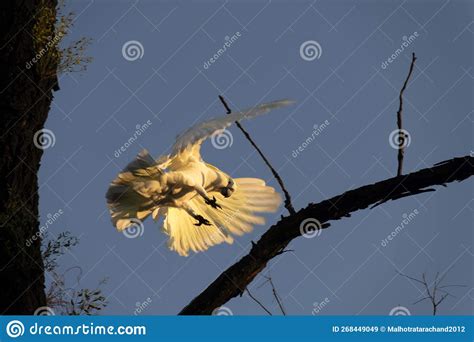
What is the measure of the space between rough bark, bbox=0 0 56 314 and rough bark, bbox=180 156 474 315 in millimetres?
1073

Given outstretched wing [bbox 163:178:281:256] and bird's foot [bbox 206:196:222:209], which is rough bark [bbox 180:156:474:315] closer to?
outstretched wing [bbox 163:178:281:256]

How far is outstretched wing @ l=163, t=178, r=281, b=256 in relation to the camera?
5.73 m

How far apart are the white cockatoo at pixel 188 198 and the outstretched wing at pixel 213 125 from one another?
1cm

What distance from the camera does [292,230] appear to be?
417 cm

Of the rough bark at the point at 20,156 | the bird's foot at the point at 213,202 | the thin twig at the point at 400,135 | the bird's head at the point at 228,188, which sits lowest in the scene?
the rough bark at the point at 20,156

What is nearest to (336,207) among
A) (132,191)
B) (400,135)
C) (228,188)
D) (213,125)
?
(400,135)

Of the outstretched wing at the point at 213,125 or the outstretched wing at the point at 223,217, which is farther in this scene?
the outstretched wing at the point at 223,217

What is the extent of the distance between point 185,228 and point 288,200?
186cm

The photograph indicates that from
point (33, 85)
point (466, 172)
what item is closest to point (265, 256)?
point (466, 172)

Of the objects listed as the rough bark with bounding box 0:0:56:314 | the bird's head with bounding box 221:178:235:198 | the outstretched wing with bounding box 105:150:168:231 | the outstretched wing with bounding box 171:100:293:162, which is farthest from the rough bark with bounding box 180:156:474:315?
the bird's head with bounding box 221:178:235:198

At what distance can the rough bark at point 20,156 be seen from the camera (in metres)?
4.64

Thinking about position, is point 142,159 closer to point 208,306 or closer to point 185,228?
point 185,228

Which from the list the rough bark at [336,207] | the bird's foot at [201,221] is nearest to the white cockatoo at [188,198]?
the bird's foot at [201,221]

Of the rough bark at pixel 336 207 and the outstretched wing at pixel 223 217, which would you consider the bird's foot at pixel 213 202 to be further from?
the rough bark at pixel 336 207
